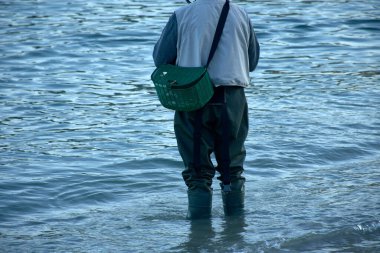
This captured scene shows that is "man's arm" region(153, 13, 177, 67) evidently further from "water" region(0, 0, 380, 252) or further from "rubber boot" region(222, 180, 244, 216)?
"water" region(0, 0, 380, 252)

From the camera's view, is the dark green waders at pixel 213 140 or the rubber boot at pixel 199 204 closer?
the dark green waders at pixel 213 140

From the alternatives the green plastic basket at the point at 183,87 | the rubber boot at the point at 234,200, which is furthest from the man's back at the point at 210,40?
the rubber boot at the point at 234,200

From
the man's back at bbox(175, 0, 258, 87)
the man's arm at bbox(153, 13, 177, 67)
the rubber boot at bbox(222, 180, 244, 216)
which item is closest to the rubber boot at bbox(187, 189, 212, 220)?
the rubber boot at bbox(222, 180, 244, 216)

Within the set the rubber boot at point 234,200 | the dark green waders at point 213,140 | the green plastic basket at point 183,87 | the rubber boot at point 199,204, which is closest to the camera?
the green plastic basket at point 183,87

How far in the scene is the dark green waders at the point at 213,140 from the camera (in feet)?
20.8

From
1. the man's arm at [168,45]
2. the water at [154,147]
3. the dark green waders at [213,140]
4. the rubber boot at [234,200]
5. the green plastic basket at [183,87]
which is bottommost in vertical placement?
the water at [154,147]

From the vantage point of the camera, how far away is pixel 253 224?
6.91m

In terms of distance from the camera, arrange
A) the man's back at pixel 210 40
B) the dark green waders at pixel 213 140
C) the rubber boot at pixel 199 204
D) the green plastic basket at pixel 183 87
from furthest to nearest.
→ 1. the rubber boot at pixel 199 204
2. the dark green waders at pixel 213 140
3. the man's back at pixel 210 40
4. the green plastic basket at pixel 183 87

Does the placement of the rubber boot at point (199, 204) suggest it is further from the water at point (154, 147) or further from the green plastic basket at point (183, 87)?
the green plastic basket at point (183, 87)

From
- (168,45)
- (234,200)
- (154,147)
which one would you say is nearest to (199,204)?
(234,200)

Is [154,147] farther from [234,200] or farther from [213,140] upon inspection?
[213,140]

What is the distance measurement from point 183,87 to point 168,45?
15.9 inches

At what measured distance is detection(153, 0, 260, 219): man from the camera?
627 cm

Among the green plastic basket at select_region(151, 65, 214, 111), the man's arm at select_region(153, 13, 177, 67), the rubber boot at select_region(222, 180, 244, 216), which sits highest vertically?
the man's arm at select_region(153, 13, 177, 67)
